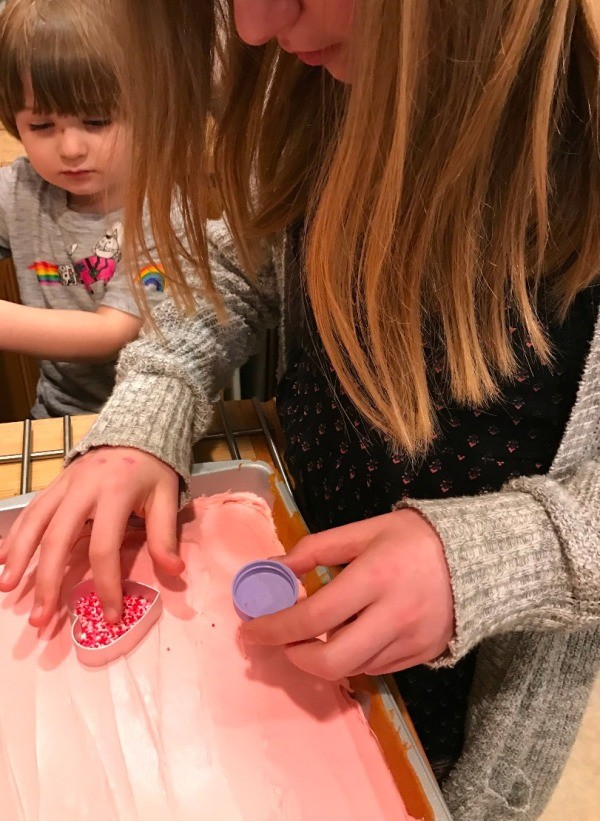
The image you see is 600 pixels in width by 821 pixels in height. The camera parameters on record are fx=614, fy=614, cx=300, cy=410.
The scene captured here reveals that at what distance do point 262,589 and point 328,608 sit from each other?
128 mm

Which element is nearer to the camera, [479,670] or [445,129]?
[445,129]

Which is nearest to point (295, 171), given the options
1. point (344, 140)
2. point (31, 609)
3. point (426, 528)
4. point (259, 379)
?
point (344, 140)

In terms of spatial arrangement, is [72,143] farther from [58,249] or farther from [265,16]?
[265,16]

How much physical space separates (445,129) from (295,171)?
8.9 inches

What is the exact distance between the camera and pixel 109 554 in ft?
1.64

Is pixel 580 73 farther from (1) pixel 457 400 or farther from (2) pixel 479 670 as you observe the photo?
(2) pixel 479 670

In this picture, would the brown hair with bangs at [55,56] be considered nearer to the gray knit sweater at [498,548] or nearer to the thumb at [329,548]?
the gray knit sweater at [498,548]

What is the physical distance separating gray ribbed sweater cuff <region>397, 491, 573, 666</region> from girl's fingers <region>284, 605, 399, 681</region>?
5 centimetres

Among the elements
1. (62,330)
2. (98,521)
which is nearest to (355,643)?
(98,521)

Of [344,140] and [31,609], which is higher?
[344,140]

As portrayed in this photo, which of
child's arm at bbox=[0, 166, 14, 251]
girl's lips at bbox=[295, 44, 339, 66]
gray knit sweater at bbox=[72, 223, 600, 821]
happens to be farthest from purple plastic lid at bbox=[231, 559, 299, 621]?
child's arm at bbox=[0, 166, 14, 251]

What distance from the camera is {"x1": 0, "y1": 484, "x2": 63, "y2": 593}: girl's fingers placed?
1.65 ft

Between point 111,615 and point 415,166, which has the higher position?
point 415,166

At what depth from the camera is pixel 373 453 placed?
1.91ft
